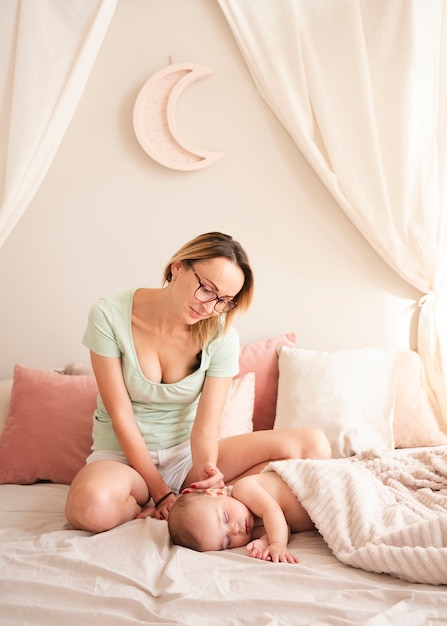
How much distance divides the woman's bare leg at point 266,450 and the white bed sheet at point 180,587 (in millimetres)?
333

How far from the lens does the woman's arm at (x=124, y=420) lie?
2035mm

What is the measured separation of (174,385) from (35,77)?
4.92ft

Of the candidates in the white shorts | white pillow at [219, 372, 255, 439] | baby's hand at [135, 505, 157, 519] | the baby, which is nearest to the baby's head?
the baby

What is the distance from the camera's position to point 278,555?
1.61m

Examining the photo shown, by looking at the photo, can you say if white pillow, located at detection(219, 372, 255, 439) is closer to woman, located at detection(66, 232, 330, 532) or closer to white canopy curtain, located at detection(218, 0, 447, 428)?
woman, located at detection(66, 232, 330, 532)

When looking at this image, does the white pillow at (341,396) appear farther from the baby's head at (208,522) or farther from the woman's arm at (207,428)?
the baby's head at (208,522)

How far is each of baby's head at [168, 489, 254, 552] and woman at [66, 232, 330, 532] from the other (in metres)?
0.17

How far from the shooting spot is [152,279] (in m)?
3.03

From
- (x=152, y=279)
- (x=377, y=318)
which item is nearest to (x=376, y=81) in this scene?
(x=377, y=318)

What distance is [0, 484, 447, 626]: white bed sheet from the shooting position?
131 centimetres

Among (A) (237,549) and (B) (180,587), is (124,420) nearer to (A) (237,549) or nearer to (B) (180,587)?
(A) (237,549)

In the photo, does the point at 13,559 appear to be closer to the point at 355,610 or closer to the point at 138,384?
the point at 138,384

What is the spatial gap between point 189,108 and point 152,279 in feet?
2.70

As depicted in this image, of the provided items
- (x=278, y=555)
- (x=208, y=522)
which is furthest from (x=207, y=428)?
(x=278, y=555)
